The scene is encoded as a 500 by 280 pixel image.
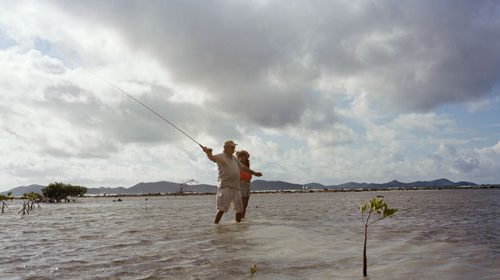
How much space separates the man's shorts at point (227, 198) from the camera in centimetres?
1184

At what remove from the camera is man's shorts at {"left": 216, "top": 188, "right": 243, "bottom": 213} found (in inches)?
466

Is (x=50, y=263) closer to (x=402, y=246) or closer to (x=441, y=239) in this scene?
(x=402, y=246)

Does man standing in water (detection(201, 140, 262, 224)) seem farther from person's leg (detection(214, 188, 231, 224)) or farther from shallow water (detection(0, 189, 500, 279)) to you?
shallow water (detection(0, 189, 500, 279))

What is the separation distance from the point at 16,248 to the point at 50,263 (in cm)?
255

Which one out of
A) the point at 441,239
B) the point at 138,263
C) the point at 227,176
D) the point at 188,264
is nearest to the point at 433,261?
the point at 441,239

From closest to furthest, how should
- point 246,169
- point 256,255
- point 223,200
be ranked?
1. point 256,255
2. point 223,200
3. point 246,169

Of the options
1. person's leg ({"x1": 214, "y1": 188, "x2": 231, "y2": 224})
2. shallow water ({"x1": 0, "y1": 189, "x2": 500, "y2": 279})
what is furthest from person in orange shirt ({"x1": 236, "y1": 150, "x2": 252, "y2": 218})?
shallow water ({"x1": 0, "y1": 189, "x2": 500, "y2": 279})

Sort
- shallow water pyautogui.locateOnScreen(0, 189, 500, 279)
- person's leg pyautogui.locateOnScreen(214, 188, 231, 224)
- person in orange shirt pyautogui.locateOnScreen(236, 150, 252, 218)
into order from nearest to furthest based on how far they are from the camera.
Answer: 1. shallow water pyautogui.locateOnScreen(0, 189, 500, 279)
2. person's leg pyautogui.locateOnScreen(214, 188, 231, 224)
3. person in orange shirt pyautogui.locateOnScreen(236, 150, 252, 218)

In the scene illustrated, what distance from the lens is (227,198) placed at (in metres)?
11.9

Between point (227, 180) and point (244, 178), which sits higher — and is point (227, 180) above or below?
below

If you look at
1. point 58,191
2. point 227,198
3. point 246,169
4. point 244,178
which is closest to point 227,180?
point 227,198

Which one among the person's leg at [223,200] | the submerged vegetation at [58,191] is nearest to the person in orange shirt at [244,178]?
the person's leg at [223,200]

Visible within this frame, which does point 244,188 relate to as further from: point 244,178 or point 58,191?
point 58,191

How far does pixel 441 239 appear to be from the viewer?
8.66 metres
